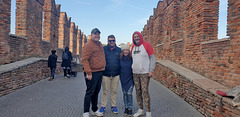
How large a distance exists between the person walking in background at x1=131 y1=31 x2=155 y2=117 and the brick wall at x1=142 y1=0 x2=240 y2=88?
7.09 ft

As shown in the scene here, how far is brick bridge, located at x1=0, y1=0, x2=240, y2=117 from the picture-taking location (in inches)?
173

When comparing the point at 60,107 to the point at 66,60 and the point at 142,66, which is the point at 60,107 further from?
the point at 66,60

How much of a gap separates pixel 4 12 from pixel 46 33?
6296mm

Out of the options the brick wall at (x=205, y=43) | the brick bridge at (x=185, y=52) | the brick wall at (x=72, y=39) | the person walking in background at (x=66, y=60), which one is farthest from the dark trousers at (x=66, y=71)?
the brick wall at (x=72, y=39)

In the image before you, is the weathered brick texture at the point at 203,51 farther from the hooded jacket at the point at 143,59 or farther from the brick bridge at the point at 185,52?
the hooded jacket at the point at 143,59

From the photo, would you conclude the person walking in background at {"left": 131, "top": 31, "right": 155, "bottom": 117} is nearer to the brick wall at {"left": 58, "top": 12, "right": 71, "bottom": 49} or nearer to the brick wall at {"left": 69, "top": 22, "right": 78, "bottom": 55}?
the brick wall at {"left": 58, "top": 12, "right": 71, "bottom": 49}

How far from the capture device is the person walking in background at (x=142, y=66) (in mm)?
3867

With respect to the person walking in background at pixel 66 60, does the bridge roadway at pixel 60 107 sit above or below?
below

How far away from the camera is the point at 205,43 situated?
5.73 metres

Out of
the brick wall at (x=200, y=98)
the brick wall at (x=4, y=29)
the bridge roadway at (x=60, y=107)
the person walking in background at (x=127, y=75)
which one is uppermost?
the brick wall at (x=4, y=29)

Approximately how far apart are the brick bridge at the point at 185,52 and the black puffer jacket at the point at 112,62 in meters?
2.25

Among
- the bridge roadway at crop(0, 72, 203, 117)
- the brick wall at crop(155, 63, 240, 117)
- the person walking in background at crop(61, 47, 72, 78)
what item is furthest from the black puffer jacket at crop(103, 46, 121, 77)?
the person walking in background at crop(61, 47, 72, 78)

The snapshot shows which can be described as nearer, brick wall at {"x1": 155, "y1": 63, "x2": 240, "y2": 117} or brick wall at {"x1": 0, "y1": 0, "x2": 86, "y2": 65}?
brick wall at {"x1": 155, "y1": 63, "x2": 240, "y2": 117}

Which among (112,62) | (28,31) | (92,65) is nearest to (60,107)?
(92,65)
